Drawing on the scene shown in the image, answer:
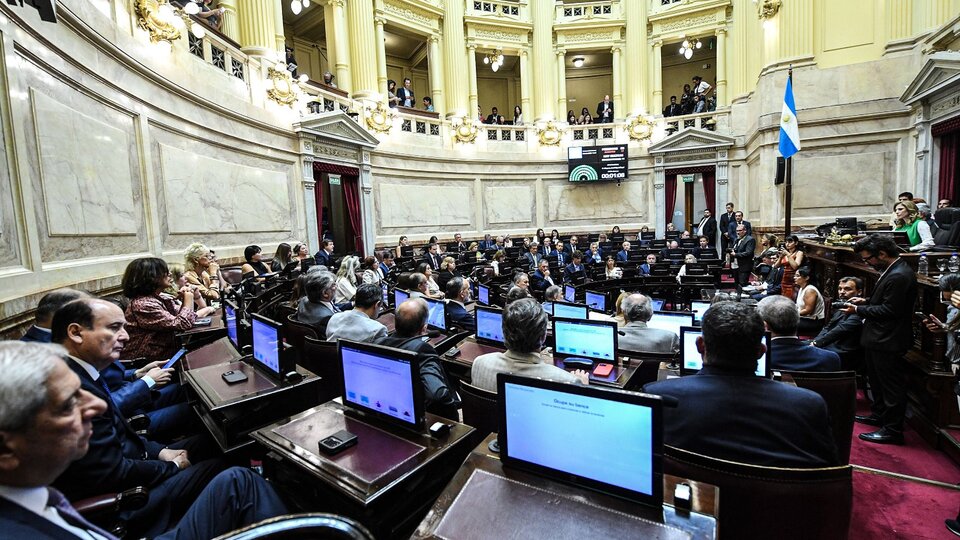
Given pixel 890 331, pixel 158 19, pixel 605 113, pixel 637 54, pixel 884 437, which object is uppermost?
pixel 637 54

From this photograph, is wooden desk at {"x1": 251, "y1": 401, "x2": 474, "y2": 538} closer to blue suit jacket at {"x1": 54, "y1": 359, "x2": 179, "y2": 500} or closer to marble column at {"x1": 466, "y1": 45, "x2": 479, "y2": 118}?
blue suit jacket at {"x1": 54, "y1": 359, "x2": 179, "y2": 500}

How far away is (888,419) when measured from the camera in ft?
10.1

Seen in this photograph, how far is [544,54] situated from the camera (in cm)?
1497

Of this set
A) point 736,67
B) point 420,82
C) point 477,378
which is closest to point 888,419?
point 477,378

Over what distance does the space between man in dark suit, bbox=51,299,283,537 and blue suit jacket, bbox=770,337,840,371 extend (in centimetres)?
271

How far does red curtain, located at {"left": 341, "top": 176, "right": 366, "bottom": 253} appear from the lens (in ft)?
36.4

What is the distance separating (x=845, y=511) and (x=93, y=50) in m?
6.78

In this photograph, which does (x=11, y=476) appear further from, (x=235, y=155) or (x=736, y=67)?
(x=736, y=67)

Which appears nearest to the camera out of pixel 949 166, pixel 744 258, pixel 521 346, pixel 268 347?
pixel 521 346

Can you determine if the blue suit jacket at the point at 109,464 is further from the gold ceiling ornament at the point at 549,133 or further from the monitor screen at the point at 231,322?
the gold ceiling ornament at the point at 549,133

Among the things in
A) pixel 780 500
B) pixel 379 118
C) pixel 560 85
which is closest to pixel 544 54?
pixel 560 85

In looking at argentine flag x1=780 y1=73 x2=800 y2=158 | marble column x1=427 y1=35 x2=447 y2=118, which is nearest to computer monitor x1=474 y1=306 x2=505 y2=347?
argentine flag x1=780 y1=73 x2=800 y2=158

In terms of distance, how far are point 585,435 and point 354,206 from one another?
35.4 feet

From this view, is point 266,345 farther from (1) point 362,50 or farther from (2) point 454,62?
(2) point 454,62
